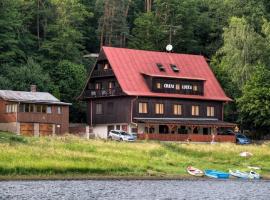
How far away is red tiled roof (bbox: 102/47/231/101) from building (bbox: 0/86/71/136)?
346 inches

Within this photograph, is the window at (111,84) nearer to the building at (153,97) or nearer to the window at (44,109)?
the building at (153,97)

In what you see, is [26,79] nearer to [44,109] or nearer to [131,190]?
[44,109]

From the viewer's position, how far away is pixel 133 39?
127875mm

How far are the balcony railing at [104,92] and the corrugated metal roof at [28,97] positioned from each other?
7.21 metres

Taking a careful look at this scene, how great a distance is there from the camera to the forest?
336 ft

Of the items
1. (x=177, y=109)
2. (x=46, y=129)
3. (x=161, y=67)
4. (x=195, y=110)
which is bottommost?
(x=46, y=129)

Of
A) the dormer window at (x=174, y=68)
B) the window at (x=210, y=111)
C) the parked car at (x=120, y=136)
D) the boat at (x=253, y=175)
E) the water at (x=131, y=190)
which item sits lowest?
the boat at (x=253, y=175)

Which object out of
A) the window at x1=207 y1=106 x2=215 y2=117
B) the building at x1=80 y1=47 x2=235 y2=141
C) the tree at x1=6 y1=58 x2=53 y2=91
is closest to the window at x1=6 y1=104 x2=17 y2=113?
the tree at x1=6 y1=58 x2=53 y2=91

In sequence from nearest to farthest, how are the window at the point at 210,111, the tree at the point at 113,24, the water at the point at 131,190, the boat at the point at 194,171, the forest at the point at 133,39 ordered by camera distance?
the water at the point at 131,190, the boat at the point at 194,171, the forest at the point at 133,39, the window at the point at 210,111, the tree at the point at 113,24

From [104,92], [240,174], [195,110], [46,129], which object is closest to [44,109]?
[46,129]

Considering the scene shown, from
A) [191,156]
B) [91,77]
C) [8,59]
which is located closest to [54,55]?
[8,59]

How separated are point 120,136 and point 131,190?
38.6 m

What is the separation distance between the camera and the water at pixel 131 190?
46884mm

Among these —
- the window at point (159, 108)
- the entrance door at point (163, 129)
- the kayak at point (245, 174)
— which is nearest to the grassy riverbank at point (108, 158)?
the kayak at point (245, 174)
